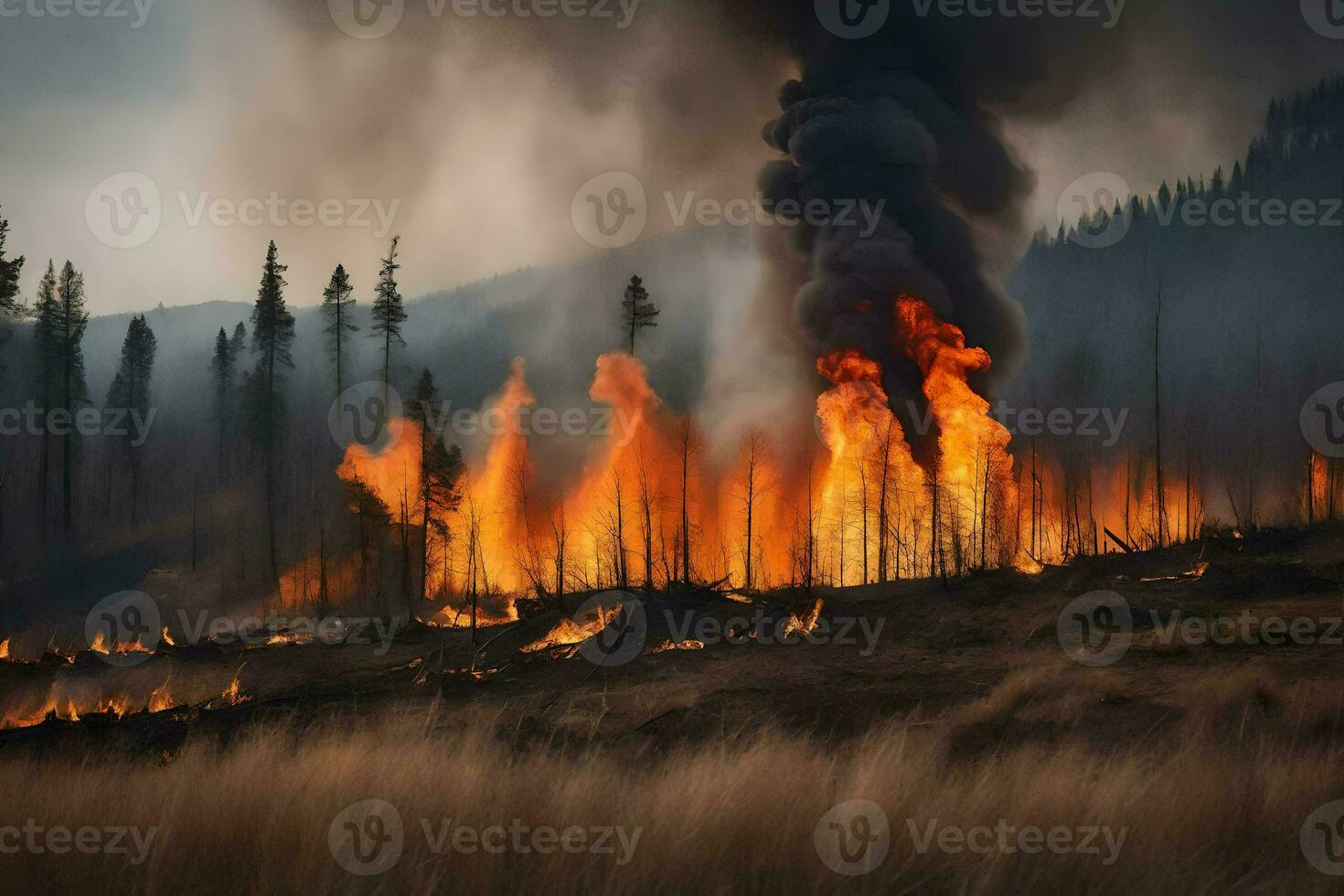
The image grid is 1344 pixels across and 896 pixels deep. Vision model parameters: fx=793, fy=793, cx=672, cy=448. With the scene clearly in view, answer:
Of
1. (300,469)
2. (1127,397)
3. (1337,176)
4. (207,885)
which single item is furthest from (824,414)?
(1337,176)

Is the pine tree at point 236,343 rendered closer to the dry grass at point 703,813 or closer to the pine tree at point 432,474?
the pine tree at point 432,474

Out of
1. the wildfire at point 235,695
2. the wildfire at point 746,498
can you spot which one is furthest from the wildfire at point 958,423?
the wildfire at point 235,695

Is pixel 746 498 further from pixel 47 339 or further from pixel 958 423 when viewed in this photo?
pixel 47 339

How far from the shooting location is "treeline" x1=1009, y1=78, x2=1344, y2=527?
70500 millimetres

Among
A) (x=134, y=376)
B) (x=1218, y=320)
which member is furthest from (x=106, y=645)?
(x=1218, y=320)

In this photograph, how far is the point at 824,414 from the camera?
128 feet

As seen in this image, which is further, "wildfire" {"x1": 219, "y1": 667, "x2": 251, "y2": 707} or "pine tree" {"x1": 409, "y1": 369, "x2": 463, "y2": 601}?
"pine tree" {"x1": 409, "y1": 369, "x2": 463, "y2": 601}

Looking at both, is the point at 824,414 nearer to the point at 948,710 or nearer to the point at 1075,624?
the point at 1075,624

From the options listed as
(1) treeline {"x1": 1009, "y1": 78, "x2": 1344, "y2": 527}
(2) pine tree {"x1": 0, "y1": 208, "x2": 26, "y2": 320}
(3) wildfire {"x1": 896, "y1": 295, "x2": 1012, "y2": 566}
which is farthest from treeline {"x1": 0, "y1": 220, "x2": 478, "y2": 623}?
(1) treeline {"x1": 1009, "y1": 78, "x2": 1344, "y2": 527}

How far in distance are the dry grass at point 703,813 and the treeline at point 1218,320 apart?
5869 cm

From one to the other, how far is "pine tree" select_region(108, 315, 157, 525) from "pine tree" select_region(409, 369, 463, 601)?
25879 millimetres

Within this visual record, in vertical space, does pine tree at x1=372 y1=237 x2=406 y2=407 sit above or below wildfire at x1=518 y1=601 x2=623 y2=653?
above

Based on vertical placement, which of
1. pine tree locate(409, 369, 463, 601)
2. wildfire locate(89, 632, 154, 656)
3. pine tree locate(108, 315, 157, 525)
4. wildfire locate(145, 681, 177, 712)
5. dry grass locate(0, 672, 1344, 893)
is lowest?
wildfire locate(89, 632, 154, 656)

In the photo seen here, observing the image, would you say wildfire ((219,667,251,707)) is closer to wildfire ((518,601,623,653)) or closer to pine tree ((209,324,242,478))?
wildfire ((518,601,623,653))
